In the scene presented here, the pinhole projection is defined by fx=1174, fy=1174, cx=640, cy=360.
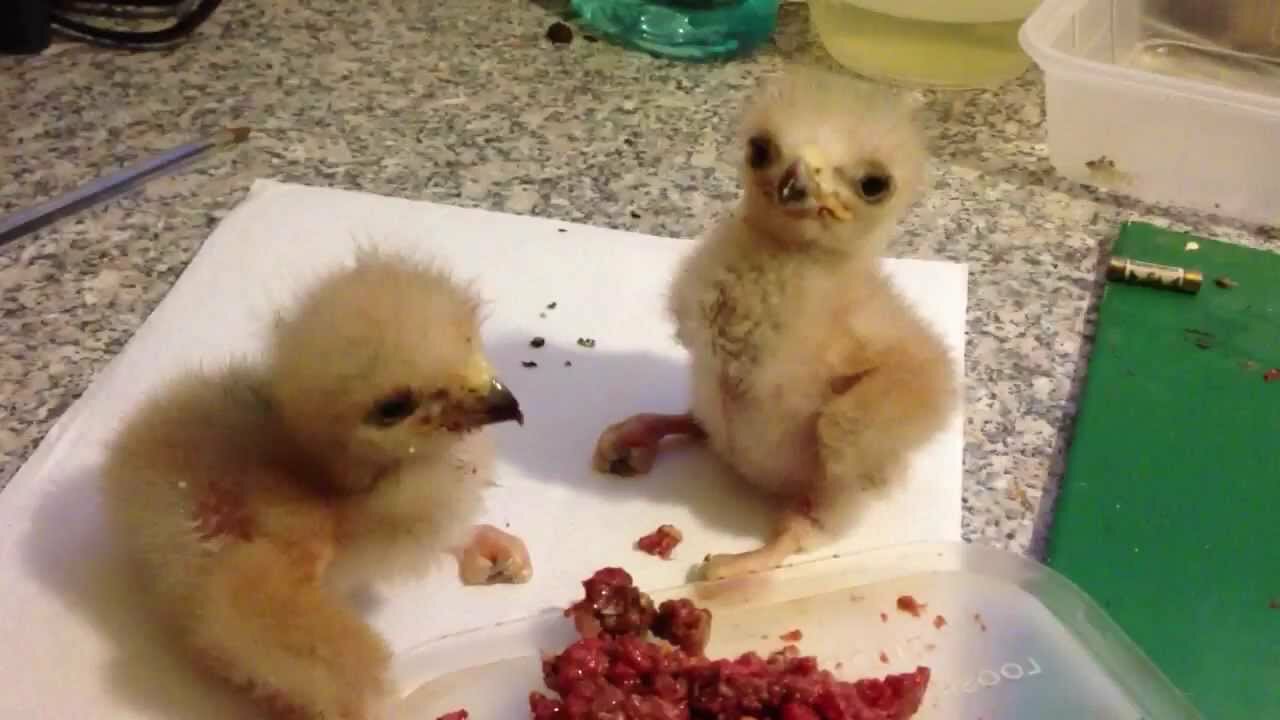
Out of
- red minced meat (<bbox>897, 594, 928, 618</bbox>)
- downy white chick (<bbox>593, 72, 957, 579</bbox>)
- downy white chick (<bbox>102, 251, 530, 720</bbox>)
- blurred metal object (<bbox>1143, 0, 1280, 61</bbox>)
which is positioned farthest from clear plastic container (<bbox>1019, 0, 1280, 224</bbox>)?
downy white chick (<bbox>102, 251, 530, 720</bbox>)

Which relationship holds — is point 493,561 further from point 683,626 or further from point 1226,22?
point 1226,22

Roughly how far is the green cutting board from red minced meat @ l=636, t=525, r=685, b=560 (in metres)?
0.20

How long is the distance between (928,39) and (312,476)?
716 mm

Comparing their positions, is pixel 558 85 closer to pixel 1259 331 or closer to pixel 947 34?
pixel 947 34

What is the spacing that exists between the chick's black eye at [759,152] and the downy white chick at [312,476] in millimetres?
160

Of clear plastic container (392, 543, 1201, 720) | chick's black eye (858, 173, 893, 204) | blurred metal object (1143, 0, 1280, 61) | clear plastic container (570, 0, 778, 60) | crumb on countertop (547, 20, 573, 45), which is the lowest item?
clear plastic container (392, 543, 1201, 720)

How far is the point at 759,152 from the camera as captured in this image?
0.57m

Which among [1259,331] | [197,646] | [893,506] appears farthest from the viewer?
[1259,331]

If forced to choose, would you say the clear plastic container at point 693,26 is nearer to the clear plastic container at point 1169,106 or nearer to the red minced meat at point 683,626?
the clear plastic container at point 1169,106

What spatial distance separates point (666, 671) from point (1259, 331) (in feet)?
1.61

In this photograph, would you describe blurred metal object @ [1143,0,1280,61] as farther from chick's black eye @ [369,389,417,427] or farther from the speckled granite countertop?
chick's black eye @ [369,389,417,427]

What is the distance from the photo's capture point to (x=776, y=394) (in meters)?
0.58

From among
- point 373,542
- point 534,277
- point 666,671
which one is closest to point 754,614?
point 666,671

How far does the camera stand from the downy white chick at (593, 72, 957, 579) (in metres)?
0.56
